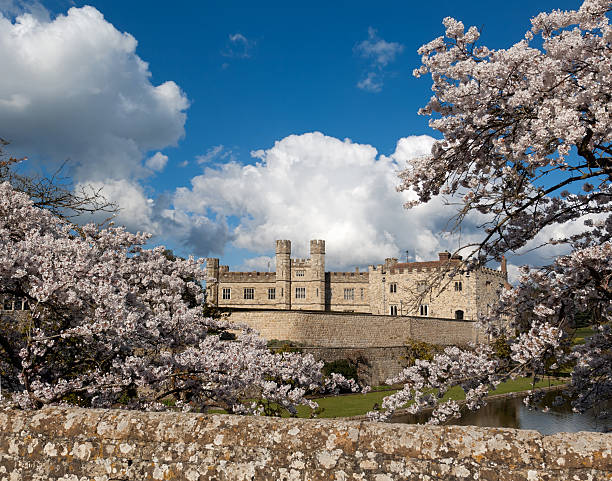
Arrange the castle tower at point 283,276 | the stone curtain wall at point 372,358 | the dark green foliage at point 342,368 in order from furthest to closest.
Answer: the castle tower at point 283,276 → the stone curtain wall at point 372,358 → the dark green foliage at point 342,368

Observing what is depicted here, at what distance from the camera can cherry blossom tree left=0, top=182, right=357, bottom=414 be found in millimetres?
6113

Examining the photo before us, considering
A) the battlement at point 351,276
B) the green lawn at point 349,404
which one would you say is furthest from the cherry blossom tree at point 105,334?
the battlement at point 351,276

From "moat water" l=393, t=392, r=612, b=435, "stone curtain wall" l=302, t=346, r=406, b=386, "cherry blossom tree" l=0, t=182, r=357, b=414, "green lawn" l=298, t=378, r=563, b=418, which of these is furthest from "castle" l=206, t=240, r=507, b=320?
"cherry blossom tree" l=0, t=182, r=357, b=414

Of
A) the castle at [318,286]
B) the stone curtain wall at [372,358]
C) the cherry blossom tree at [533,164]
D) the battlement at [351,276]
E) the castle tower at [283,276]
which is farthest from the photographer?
the castle tower at [283,276]

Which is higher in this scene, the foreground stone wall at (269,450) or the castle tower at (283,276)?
the castle tower at (283,276)

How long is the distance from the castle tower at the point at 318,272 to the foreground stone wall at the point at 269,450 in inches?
2141

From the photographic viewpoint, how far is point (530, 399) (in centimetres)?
725

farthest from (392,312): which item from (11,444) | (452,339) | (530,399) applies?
(11,444)

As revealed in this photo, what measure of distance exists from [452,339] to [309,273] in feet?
58.8

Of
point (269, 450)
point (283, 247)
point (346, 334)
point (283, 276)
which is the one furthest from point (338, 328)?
point (269, 450)

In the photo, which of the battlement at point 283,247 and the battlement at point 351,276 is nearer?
the battlement at point 351,276

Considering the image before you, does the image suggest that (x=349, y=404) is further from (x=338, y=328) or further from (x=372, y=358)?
(x=338, y=328)

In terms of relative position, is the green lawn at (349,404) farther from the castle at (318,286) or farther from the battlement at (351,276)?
the battlement at (351,276)

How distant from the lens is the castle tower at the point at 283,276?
59.3 m
